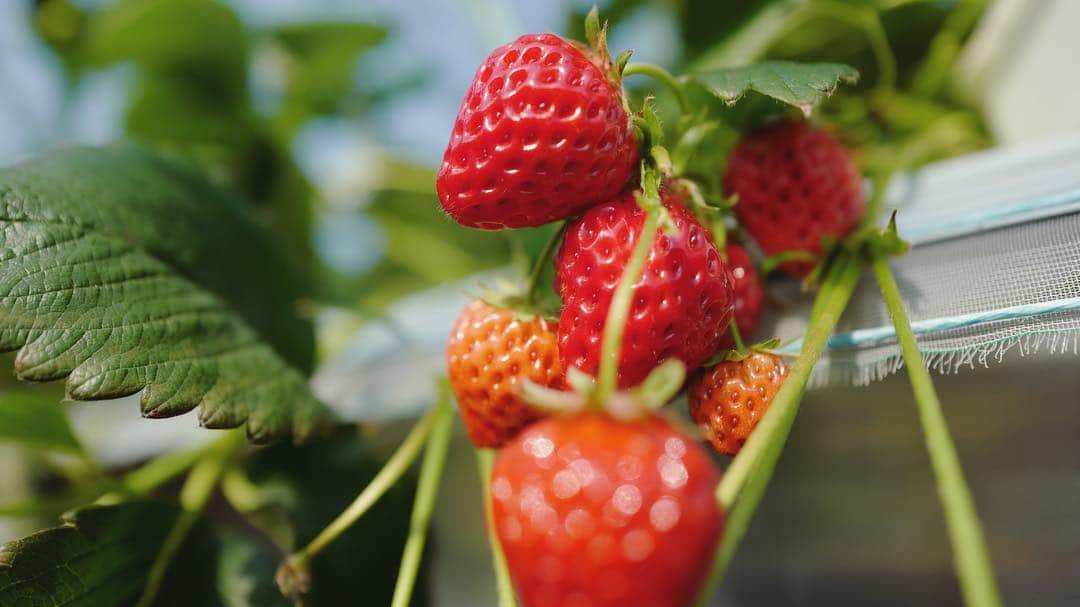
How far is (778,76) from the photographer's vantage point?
1.17ft

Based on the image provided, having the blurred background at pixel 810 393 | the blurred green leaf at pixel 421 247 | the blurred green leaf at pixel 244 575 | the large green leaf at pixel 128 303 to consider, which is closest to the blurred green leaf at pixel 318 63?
the blurred background at pixel 810 393

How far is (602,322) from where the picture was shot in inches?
12.3

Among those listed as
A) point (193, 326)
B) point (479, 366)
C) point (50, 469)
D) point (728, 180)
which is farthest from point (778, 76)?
point (50, 469)

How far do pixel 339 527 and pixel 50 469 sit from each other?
21.2 inches

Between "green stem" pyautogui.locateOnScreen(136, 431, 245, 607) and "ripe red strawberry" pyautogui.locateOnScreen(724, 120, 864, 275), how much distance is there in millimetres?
413

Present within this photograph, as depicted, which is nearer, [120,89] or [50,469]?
[50,469]

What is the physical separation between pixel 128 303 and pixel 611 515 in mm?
295

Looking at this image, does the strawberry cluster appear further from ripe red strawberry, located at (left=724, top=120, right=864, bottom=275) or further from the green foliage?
the green foliage

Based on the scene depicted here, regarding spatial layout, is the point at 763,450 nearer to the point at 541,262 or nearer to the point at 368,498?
the point at 541,262

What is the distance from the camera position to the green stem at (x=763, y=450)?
25 cm

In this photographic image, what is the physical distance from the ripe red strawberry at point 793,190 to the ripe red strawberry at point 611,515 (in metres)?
0.22

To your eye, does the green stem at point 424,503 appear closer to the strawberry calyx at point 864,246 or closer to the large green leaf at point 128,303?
the large green leaf at point 128,303

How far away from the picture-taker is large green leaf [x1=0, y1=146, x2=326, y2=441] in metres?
0.36

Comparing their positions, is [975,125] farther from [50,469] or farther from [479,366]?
[50,469]
